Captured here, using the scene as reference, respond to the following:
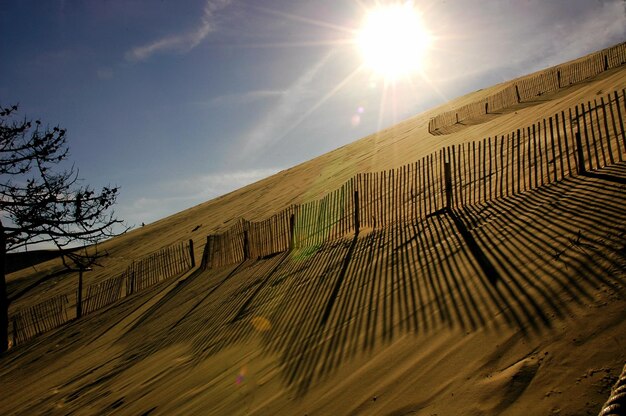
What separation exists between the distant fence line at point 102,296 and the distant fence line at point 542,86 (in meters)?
14.4

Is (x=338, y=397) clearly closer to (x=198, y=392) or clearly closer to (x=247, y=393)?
(x=247, y=393)

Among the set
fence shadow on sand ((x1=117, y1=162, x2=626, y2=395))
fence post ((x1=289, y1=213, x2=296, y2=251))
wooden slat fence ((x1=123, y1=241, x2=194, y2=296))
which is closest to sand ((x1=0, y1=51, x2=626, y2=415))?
fence shadow on sand ((x1=117, y1=162, x2=626, y2=395))

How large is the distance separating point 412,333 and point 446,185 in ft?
13.2

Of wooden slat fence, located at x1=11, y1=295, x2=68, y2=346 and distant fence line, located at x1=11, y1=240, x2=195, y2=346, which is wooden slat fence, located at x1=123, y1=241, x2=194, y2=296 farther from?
wooden slat fence, located at x1=11, y1=295, x2=68, y2=346

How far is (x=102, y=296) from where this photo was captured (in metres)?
13.2

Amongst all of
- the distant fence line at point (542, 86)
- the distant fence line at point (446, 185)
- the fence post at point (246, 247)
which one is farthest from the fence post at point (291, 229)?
the distant fence line at point (542, 86)

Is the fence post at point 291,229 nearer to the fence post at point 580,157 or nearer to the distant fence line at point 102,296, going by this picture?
the distant fence line at point 102,296

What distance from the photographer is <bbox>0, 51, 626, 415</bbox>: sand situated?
2258mm

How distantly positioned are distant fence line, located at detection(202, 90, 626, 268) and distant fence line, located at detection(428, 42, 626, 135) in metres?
11.3

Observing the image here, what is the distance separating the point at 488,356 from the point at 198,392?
2.68 metres

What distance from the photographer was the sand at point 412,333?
2.26 meters

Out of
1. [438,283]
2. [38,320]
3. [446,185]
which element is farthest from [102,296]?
[438,283]

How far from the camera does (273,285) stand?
261 inches

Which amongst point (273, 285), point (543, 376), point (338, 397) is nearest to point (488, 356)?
point (543, 376)
